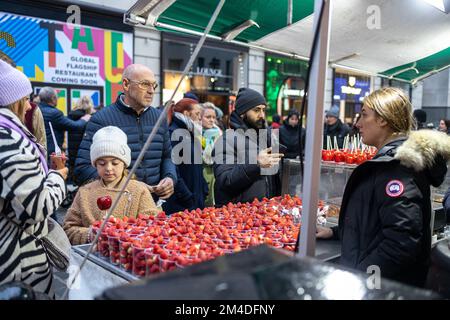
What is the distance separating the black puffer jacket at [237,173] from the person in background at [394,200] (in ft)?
3.71

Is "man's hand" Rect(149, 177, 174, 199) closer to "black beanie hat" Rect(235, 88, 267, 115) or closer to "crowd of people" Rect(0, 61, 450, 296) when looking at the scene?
"crowd of people" Rect(0, 61, 450, 296)

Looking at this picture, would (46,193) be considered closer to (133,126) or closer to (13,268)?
(13,268)

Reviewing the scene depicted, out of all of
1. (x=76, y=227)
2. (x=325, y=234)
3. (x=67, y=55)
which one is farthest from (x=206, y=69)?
(x=325, y=234)

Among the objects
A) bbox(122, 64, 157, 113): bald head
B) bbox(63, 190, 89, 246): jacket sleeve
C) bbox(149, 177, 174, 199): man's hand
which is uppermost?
bbox(122, 64, 157, 113): bald head

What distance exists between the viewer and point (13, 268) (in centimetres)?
183

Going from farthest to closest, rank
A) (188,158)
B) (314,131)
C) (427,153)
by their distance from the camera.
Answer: (188,158)
(427,153)
(314,131)

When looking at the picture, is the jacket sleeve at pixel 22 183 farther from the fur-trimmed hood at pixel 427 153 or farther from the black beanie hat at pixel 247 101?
the black beanie hat at pixel 247 101

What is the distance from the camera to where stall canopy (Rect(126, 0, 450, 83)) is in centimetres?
321

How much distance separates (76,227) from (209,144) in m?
3.53

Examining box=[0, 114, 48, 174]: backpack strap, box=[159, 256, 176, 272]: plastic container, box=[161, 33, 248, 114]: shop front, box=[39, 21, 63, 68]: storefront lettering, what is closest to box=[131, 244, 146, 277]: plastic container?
box=[159, 256, 176, 272]: plastic container

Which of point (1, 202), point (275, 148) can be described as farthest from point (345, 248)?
point (1, 202)

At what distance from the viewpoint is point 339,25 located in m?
3.55

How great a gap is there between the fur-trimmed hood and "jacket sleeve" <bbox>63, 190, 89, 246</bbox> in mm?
1920

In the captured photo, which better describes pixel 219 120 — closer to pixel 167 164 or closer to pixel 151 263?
pixel 167 164
